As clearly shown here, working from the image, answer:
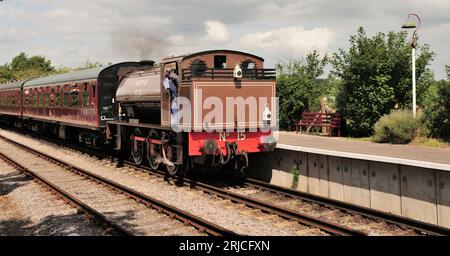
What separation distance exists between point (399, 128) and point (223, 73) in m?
6.74

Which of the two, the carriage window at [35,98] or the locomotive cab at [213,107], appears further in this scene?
the carriage window at [35,98]

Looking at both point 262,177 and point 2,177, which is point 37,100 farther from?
point 262,177

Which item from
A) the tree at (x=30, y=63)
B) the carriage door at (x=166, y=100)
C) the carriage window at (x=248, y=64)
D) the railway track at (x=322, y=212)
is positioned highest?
the tree at (x=30, y=63)

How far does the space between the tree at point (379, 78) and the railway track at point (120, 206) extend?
1027cm

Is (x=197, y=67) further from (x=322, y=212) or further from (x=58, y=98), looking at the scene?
(x=58, y=98)

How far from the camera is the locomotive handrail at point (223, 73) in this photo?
10.2 m

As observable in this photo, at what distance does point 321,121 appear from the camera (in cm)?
1867

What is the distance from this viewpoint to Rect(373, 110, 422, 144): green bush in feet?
45.6

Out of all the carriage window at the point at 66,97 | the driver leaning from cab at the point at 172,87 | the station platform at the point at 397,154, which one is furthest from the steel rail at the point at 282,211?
the carriage window at the point at 66,97

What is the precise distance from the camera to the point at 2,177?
13.5m

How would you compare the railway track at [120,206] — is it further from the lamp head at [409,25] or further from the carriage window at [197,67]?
the lamp head at [409,25]

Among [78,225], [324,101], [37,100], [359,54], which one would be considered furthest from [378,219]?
[37,100]

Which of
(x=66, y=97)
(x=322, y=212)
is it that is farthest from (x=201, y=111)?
(x=66, y=97)
